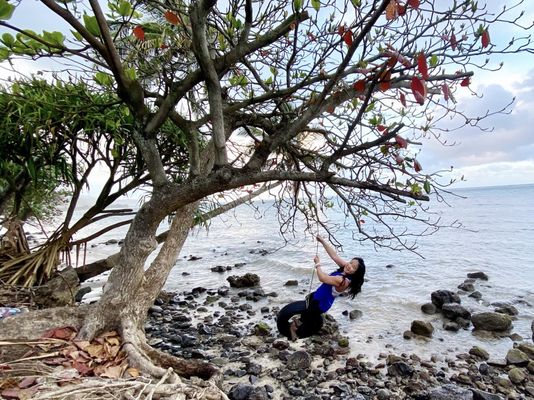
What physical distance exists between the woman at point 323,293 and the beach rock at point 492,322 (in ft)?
13.4

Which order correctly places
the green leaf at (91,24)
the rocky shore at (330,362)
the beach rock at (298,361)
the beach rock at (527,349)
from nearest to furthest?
1. the green leaf at (91,24)
2. the rocky shore at (330,362)
3. the beach rock at (298,361)
4. the beach rock at (527,349)

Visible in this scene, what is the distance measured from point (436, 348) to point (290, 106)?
4.79m

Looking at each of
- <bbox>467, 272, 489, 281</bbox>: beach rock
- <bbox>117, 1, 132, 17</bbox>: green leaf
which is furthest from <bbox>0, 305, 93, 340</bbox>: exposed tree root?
<bbox>467, 272, 489, 281</bbox>: beach rock

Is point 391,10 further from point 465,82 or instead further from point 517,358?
point 517,358

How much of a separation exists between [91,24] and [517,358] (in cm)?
683

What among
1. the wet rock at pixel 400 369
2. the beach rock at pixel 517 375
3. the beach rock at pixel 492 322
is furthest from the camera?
the beach rock at pixel 492 322

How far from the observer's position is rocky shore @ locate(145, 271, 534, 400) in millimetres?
4379

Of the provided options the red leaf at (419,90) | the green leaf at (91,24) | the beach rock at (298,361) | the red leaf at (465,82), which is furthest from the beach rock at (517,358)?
the green leaf at (91,24)

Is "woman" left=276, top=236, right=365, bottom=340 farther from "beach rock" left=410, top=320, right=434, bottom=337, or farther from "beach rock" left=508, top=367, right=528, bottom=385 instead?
"beach rock" left=410, top=320, right=434, bottom=337

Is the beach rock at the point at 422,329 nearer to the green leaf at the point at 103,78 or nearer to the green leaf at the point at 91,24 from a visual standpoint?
the green leaf at the point at 103,78

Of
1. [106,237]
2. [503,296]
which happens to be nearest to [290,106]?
[503,296]

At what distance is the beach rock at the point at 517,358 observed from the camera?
5113 mm

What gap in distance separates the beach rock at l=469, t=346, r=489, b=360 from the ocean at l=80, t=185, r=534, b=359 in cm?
21

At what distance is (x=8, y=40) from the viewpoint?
9.35 feet
